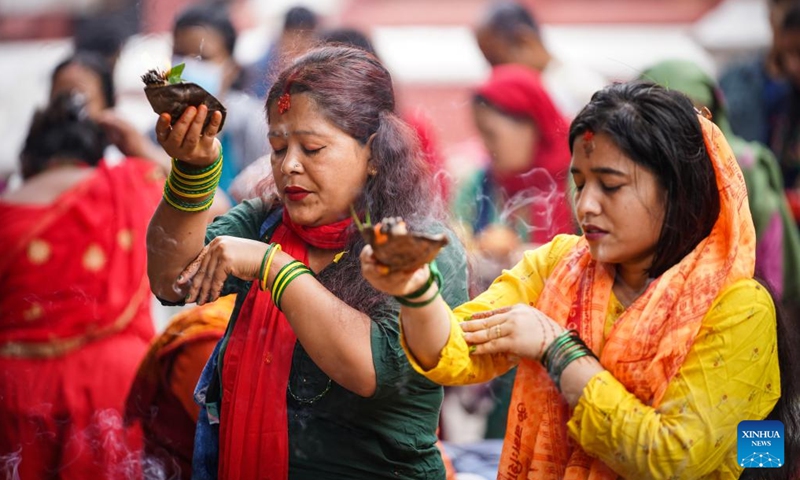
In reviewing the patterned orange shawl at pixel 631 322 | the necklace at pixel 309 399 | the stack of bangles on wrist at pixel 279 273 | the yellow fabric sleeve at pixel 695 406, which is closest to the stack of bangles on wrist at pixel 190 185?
the stack of bangles on wrist at pixel 279 273

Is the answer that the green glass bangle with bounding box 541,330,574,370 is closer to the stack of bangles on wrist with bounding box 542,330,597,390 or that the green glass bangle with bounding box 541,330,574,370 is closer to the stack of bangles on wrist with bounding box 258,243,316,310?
the stack of bangles on wrist with bounding box 542,330,597,390

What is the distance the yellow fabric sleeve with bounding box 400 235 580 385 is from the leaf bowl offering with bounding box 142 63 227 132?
65cm

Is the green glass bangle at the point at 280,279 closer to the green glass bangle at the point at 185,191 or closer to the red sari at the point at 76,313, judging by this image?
the green glass bangle at the point at 185,191

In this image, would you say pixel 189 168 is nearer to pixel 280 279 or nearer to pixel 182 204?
pixel 182 204

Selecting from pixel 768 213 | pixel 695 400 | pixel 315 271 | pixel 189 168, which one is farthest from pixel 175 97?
pixel 768 213

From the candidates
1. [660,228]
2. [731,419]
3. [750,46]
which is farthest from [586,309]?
[750,46]

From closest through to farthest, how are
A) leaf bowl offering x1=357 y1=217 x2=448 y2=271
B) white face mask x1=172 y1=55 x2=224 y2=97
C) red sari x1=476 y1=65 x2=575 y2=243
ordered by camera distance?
leaf bowl offering x1=357 y1=217 x2=448 y2=271 < white face mask x1=172 y1=55 x2=224 y2=97 < red sari x1=476 y1=65 x2=575 y2=243

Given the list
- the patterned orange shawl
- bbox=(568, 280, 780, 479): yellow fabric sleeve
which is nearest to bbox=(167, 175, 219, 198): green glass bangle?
the patterned orange shawl

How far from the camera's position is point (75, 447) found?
302 centimetres

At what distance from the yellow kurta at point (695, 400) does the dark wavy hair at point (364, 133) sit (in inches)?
12.8

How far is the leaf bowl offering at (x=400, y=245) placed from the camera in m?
1.83

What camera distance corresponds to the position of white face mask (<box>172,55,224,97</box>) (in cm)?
253

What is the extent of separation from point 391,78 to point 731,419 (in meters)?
1.09

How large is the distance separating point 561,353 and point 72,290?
6.35ft
